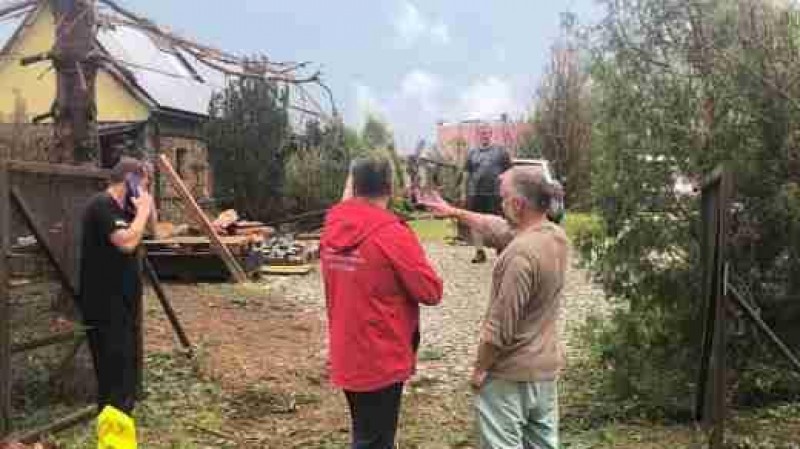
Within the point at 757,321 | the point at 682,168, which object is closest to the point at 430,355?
the point at 682,168

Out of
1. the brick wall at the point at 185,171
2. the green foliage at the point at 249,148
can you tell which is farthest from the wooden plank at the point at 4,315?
the brick wall at the point at 185,171

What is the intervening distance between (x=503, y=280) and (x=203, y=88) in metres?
24.8

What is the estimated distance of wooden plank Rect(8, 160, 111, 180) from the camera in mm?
5977

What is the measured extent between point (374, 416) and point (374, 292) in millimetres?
625

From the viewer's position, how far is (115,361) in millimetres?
6000

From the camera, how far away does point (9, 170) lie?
19.4 ft

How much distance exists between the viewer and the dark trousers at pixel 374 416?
170 inches

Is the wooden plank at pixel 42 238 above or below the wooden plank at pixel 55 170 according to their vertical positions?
below

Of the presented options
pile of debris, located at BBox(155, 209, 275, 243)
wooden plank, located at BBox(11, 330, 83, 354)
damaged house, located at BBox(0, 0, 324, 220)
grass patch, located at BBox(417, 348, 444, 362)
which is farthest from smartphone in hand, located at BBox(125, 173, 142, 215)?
damaged house, located at BBox(0, 0, 324, 220)

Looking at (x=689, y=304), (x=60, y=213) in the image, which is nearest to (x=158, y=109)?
(x=60, y=213)

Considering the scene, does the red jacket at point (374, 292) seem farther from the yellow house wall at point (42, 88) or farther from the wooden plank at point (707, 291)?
the yellow house wall at point (42, 88)

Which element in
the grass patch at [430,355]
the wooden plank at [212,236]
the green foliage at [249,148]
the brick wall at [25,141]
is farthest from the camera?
the green foliage at [249,148]

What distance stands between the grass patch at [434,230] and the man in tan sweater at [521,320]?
16.5 metres

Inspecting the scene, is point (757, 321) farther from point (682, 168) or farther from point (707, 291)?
point (682, 168)
